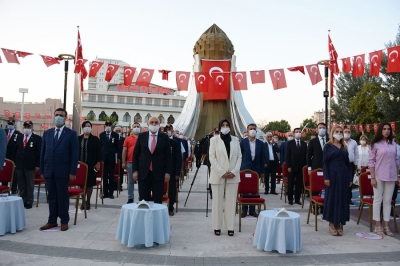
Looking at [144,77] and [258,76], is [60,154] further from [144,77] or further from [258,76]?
[258,76]

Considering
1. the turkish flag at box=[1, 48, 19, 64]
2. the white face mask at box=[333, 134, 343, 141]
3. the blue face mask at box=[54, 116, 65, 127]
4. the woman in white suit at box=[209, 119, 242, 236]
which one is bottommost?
the woman in white suit at box=[209, 119, 242, 236]

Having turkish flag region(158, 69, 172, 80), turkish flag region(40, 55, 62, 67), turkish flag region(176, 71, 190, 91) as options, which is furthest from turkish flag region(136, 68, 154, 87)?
turkish flag region(40, 55, 62, 67)

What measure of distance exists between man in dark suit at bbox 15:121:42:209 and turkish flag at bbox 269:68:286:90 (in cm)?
836

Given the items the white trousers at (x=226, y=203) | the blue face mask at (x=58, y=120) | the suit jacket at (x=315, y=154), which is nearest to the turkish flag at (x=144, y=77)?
the suit jacket at (x=315, y=154)

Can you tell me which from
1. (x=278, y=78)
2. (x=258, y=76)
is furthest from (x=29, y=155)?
(x=278, y=78)

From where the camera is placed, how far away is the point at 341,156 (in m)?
5.29

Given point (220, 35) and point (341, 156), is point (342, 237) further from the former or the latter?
point (220, 35)

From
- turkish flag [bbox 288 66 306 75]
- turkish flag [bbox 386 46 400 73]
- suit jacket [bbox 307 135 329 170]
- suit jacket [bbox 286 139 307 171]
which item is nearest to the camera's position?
suit jacket [bbox 307 135 329 170]

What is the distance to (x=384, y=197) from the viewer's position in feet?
17.7

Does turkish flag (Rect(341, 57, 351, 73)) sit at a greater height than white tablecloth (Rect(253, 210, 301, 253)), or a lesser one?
greater

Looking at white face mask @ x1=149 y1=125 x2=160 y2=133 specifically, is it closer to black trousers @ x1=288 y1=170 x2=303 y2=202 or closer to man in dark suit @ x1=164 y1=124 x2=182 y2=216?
man in dark suit @ x1=164 y1=124 x2=182 y2=216

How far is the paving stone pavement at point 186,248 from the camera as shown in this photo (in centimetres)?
395

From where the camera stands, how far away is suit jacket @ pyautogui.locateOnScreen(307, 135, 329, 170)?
7117 mm

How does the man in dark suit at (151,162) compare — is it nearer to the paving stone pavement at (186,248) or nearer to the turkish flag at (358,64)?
the paving stone pavement at (186,248)
